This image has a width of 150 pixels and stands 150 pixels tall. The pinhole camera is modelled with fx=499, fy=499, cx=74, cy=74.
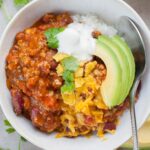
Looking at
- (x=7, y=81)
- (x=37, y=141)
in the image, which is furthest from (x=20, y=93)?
(x=37, y=141)

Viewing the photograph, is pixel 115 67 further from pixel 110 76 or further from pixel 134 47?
pixel 134 47

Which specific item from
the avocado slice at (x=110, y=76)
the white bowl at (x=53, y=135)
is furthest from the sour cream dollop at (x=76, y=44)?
the white bowl at (x=53, y=135)

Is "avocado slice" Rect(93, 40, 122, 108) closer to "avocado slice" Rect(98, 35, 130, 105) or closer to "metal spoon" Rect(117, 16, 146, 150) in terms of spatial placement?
"avocado slice" Rect(98, 35, 130, 105)

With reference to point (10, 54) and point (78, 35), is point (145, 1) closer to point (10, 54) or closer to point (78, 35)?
point (78, 35)

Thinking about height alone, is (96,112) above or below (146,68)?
below

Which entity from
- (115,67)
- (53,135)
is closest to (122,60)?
(115,67)

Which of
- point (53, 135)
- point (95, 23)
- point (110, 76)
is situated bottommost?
point (53, 135)
